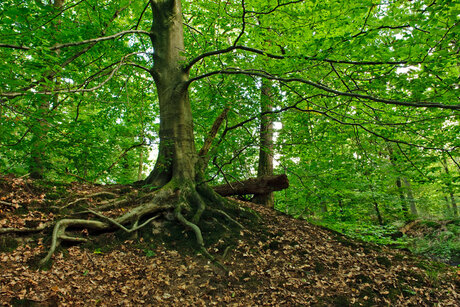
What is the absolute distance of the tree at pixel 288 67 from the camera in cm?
381

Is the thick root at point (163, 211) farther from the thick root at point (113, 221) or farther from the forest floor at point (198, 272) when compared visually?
Result: the forest floor at point (198, 272)

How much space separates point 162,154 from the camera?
5.81 meters

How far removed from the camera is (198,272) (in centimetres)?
417

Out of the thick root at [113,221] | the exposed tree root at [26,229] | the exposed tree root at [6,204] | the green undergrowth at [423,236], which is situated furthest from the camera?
the green undergrowth at [423,236]

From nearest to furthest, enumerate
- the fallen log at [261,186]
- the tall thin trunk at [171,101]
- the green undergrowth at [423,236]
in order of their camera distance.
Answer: the tall thin trunk at [171,101] → the fallen log at [261,186] → the green undergrowth at [423,236]

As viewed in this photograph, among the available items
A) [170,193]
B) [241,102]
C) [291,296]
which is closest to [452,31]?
[241,102]

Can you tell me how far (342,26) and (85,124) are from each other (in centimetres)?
643

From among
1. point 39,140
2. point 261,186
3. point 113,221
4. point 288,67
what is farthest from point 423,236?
point 39,140

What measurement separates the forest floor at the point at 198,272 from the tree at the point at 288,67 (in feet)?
1.48

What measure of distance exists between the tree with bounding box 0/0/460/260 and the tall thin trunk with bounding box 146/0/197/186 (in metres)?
0.02

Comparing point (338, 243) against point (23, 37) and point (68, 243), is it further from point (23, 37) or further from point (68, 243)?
point (23, 37)

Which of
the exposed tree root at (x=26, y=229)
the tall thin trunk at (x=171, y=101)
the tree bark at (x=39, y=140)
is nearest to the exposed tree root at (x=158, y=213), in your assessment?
the exposed tree root at (x=26, y=229)

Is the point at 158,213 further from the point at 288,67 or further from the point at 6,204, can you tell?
the point at 288,67

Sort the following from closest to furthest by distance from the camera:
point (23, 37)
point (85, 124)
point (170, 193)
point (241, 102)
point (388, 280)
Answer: point (23, 37) < point (388, 280) < point (170, 193) < point (241, 102) < point (85, 124)
